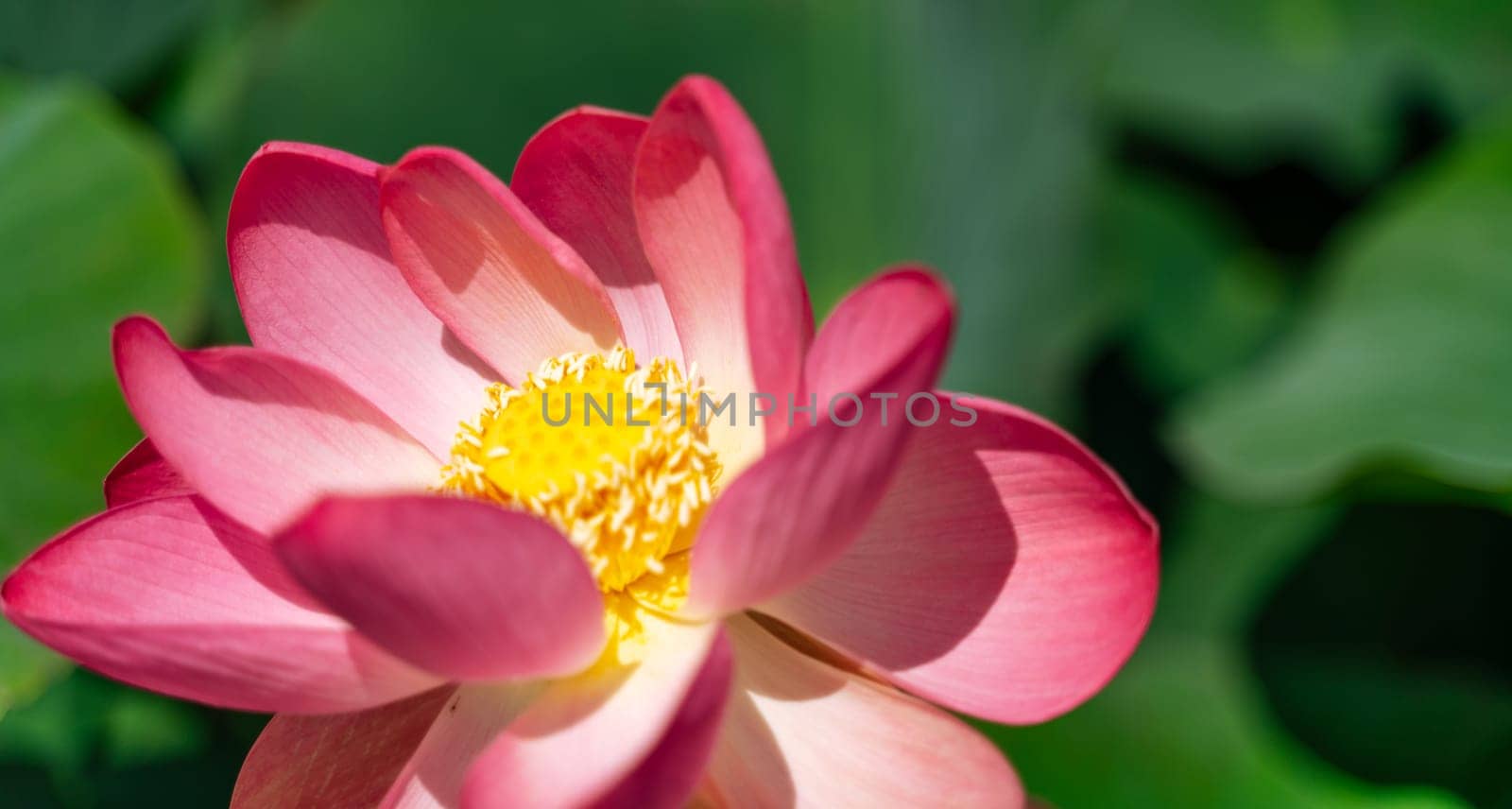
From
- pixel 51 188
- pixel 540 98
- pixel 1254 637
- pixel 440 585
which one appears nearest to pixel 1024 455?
pixel 440 585

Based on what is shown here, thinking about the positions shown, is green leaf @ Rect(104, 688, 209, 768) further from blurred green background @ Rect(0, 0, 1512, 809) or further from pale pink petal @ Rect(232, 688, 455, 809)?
pale pink petal @ Rect(232, 688, 455, 809)

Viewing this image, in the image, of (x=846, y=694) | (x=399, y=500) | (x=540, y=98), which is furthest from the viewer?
(x=540, y=98)

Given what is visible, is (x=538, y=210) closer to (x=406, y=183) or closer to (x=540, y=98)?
(x=406, y=183)

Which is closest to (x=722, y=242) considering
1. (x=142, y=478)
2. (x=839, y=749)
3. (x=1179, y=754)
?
(x=839, y=749)

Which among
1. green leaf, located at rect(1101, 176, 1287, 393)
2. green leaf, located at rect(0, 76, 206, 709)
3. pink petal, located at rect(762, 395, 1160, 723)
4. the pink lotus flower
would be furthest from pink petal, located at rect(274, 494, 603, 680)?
green leaf, located at rect(1101, 176, 1287, 393)

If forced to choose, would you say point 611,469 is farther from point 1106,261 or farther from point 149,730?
point 1106,261

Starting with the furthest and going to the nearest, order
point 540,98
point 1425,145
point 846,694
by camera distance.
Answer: point 1425,145, point 540,98, point 846,694

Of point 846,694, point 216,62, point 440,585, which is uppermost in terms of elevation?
point 216,62
